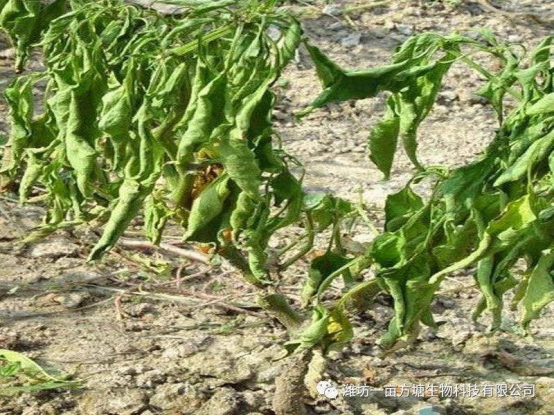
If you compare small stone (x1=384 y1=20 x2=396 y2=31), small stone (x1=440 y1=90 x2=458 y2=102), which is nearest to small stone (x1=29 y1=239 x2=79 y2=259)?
small stone (x1=440 y1=90 x2=458 y2=102)

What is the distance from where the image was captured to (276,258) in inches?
86.2

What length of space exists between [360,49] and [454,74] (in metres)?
0.35

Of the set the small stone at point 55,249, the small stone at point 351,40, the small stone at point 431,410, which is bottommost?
the small stone at point 431,410

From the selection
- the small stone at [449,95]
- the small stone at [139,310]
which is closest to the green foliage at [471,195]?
the small stone at [139,310]

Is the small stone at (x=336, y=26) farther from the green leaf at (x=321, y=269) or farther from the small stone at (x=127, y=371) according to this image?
the green leaf at (x=321, y=269)

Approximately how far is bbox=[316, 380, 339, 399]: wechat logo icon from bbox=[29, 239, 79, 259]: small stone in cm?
76

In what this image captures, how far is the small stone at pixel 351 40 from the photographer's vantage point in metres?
4.22

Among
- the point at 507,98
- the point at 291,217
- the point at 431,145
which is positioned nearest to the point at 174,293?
the point at 291,217

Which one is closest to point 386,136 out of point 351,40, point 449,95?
point 449,95

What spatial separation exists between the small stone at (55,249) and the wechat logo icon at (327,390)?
76 cm

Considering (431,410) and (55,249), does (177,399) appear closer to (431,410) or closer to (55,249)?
(431,410)

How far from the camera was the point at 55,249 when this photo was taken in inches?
109

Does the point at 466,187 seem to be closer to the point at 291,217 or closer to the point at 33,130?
the point at 291,217

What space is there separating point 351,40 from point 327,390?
85.6 inches
